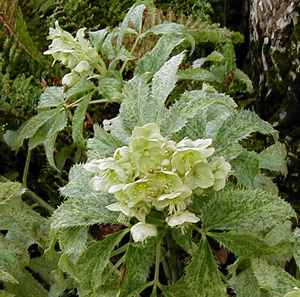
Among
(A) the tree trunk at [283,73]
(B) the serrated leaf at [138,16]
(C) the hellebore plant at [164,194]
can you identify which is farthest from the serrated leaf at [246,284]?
(B) the serrated leaf at [138,16]

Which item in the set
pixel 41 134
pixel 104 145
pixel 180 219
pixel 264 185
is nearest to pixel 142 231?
pixel 180 219

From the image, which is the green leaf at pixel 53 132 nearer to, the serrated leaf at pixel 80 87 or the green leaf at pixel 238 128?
the serrated leaf at pixel 80 87

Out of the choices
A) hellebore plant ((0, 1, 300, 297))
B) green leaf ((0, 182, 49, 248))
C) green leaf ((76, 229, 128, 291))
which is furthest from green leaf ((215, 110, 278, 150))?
green leaf ((0, 182, 49, 248))

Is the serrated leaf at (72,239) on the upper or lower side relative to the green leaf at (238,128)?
lower

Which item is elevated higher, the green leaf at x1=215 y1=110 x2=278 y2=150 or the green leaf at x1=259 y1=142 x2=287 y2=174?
the green leaf at x1=215 y1=110 x2=278 y2=150

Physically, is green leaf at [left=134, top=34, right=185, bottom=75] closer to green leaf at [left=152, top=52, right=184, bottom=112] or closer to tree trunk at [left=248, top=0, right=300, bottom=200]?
green leaf at [left=152, top=52, right=184, bottom=112]

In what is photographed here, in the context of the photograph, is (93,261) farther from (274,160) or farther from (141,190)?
(274,160)
